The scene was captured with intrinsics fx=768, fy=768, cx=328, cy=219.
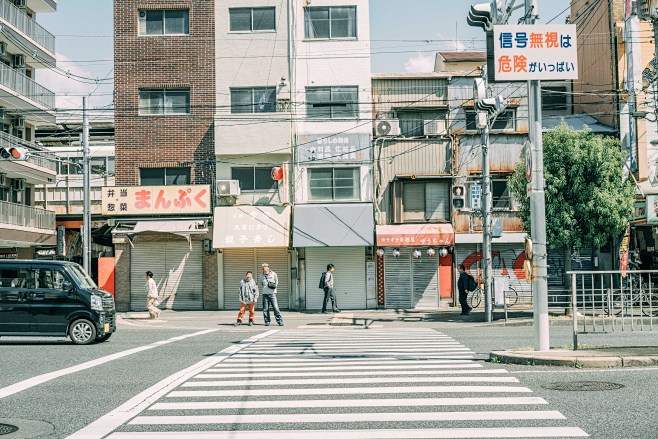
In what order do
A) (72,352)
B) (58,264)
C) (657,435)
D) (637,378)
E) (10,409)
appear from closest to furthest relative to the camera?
(657,435), (10,409), (637,378), (72,352), (58,264)

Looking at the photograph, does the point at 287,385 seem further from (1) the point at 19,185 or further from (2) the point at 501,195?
(1) the point at 19,185

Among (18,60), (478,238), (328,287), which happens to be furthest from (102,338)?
(18,60)

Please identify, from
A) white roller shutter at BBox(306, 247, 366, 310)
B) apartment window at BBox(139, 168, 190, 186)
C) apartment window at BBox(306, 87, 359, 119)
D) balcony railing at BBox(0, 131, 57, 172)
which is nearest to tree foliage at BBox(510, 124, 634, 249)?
white roller shutter at BBox(306, 247, 366, 310)

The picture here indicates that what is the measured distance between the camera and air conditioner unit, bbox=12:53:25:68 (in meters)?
38.8

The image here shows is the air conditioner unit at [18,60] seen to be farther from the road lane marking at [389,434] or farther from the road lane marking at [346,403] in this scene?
the road lane marking at [389,434]

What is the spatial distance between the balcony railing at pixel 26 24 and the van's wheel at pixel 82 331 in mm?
22396

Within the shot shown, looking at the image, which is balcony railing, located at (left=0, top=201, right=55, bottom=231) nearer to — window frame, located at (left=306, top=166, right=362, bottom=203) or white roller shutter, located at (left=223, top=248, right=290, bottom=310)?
white roller shutter, located at (left=223, top=248, right=290, bottom=310)

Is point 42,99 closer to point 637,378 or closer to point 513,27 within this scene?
point 513,27

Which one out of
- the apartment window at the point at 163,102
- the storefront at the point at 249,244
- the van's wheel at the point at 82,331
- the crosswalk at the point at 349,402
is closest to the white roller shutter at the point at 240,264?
the storefront at the point at 249,244

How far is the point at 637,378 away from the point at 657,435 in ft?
12.0

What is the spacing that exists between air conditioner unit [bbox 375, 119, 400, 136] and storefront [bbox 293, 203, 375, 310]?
3.23 meters

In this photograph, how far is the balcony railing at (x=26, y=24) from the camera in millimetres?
35759

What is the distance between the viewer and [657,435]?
7.33 metres

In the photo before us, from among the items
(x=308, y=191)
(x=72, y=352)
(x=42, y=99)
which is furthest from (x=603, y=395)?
(x=42, y=99)
